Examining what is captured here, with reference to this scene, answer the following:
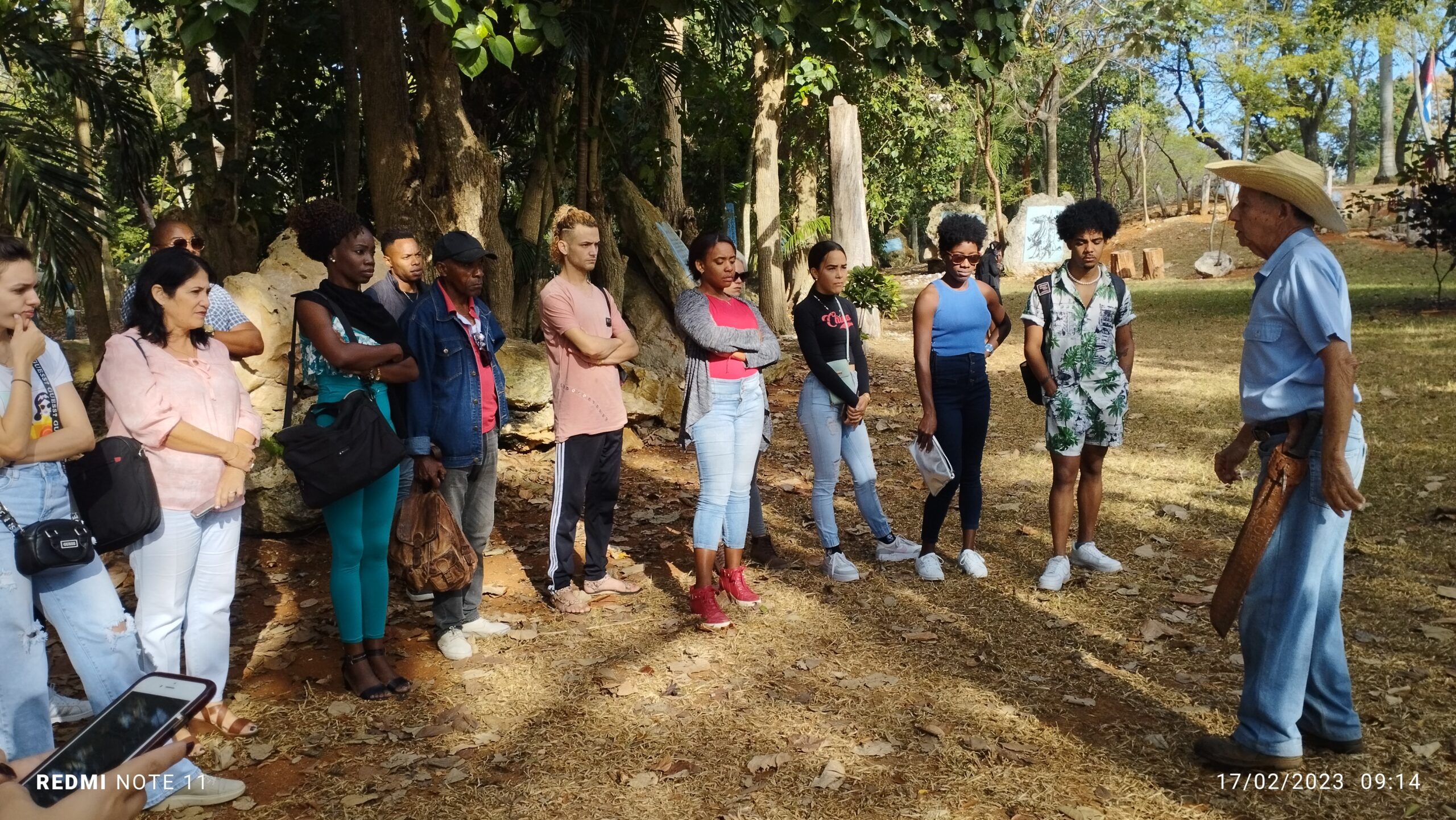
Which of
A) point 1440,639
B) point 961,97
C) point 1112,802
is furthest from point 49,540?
point 961,97

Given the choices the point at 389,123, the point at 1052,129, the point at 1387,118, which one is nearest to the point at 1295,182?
the point at 389,123

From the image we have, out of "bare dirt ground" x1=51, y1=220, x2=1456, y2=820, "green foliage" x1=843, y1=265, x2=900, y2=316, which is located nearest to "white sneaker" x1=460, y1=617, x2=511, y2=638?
"bare dirt ground" x1=51, y1=220, x2=1456, y2=820

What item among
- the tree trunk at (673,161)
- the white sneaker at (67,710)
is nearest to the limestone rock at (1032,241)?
the tree trunk at (673,161)

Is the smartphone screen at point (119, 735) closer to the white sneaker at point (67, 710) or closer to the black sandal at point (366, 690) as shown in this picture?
the black sandal at point (366, 690)

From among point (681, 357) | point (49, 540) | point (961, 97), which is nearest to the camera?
point (49, 540)

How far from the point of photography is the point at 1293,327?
11.3 ft

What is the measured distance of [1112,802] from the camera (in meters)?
3.51

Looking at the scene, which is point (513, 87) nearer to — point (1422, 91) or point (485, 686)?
point (485, 686)

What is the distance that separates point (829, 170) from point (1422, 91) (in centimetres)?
2653

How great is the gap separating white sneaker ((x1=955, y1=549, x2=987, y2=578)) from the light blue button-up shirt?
2.39 m

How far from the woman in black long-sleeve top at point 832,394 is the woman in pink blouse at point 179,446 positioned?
2888 millimetres

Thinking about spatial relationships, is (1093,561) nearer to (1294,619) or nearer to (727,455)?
(727,455)

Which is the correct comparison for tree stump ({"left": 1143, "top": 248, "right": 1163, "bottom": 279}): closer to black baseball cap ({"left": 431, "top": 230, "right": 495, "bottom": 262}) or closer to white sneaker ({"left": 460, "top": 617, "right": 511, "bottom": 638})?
white sneaker ({"left": 460, "top": 617, "right": 511, "bottom": 638})

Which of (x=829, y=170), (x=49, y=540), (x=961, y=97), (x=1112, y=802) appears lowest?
(x=1112, y=802)
